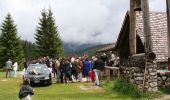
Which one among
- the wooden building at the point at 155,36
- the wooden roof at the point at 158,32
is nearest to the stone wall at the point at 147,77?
the wooden building at the point at 155,36

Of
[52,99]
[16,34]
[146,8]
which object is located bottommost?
[52,99]

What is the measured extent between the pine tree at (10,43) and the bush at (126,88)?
164ft

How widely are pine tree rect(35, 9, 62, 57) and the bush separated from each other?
5358 centimetres

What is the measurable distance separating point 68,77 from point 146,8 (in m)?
12.8

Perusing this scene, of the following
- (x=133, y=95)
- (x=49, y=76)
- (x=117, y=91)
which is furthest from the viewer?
(x=49, y=76)

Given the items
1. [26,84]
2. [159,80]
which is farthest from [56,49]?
[26,84]

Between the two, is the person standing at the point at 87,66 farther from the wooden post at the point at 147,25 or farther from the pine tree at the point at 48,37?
the pine tree at the point at 48,37

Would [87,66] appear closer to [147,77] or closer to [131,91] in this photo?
[131,91]

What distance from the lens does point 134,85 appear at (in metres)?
22.4

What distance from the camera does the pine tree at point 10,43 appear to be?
7331 centimetres

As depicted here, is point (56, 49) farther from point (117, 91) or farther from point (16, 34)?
point (117, 91)

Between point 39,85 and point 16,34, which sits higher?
point 16,34

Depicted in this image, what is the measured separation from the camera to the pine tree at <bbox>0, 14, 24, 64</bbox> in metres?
73.3

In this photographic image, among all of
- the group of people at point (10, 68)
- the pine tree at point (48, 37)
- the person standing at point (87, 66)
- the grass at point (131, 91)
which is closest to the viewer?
the grass at point (131, 91)
